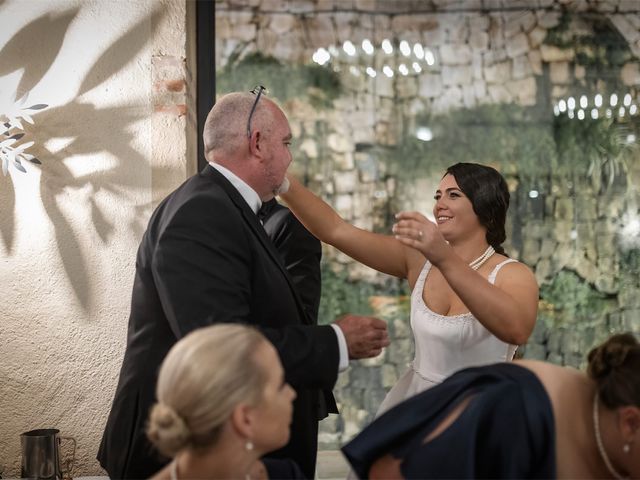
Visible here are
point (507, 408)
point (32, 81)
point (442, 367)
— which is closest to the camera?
point (507, 408)

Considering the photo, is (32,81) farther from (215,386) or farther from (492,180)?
(215,386)

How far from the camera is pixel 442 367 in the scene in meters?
2.84

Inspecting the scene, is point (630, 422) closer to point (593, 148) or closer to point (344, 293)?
point (344, 293)

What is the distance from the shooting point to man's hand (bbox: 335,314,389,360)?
87.8 inches

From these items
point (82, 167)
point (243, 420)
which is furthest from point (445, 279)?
point (82, 167)

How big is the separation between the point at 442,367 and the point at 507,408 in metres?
1.04

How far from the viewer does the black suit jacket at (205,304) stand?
2152 mm

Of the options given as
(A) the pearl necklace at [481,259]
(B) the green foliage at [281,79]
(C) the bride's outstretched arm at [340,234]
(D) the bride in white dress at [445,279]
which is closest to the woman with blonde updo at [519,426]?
(D) the bride in white dress at [445,279]

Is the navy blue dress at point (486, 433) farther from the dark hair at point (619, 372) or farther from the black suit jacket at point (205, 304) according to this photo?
the black suit jacket at point (205, 304)

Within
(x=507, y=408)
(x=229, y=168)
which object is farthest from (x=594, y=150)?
(x=507, y=408)

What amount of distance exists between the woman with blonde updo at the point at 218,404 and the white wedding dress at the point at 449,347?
1.21 m

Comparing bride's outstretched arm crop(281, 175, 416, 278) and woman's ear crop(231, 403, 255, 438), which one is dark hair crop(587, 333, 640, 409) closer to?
woman's ear crop(231, 403, 255, 438)

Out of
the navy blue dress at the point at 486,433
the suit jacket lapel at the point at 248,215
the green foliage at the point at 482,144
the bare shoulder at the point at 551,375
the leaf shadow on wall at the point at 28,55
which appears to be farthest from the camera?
the green foliage at the point at 482,144

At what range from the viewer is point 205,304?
83.7 inches
